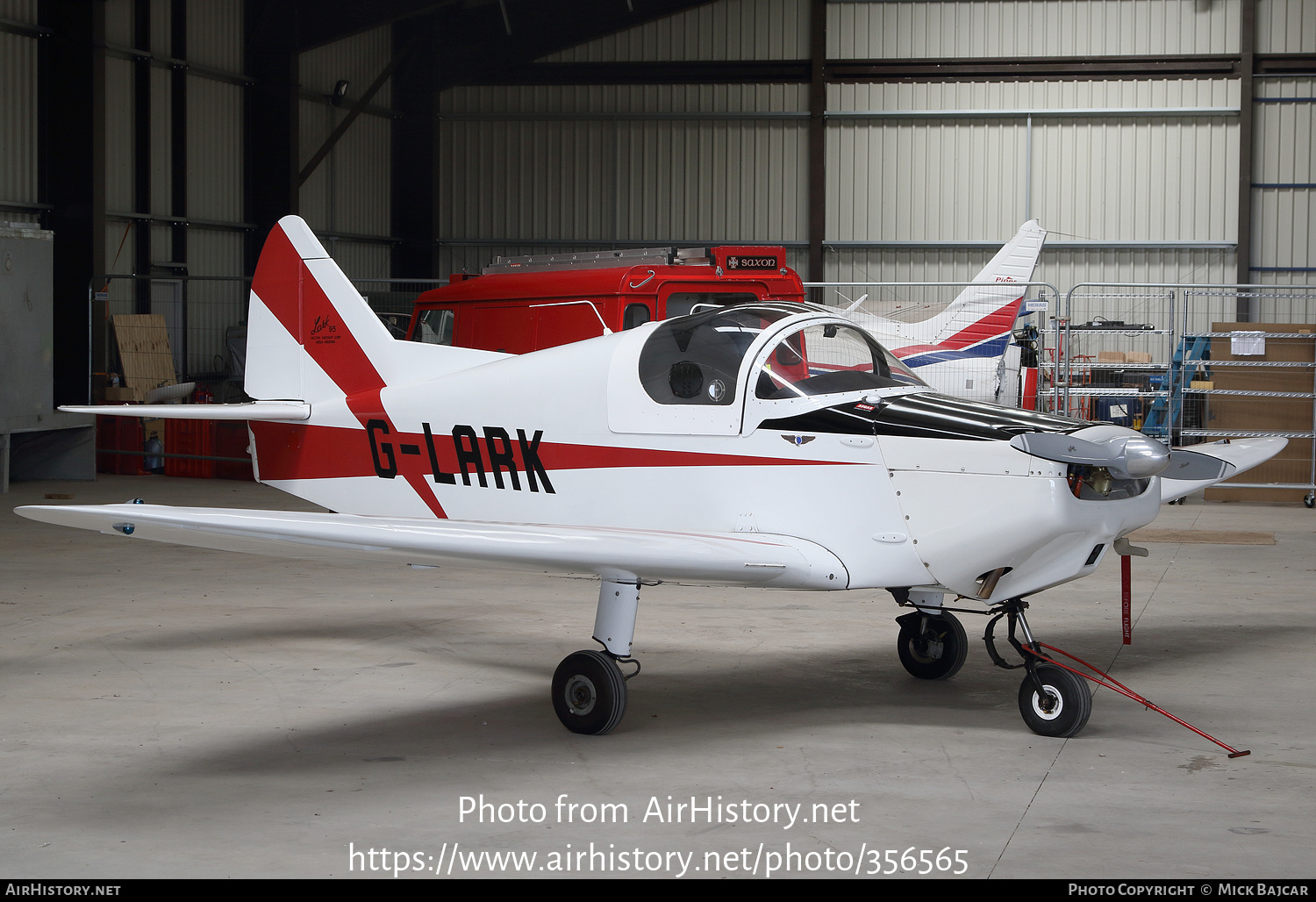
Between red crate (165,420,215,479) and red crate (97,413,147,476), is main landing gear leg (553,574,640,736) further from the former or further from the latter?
red crate (97,413,147,476)

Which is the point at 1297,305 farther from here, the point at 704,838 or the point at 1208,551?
the point at 704,838

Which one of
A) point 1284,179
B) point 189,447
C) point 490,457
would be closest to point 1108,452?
point 490,457

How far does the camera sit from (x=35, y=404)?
49.1 feet

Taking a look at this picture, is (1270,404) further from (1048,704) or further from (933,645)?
(1048,704)

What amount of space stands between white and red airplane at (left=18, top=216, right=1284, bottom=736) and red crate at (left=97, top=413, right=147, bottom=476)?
1175cm

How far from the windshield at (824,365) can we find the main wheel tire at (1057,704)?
135 cm

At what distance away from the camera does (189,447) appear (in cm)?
1703

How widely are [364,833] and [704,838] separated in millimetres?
1047

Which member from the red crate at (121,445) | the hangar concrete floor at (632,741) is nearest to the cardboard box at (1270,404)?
the hangar concrete floor at (632,741)

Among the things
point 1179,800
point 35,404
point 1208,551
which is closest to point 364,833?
point 1179,800

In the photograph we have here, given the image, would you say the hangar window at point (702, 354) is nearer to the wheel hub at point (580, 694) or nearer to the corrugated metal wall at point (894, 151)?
the wheel hub at point (580, 694)

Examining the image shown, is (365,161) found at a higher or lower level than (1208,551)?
higher

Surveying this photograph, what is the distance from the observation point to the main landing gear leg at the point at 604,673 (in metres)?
5.25

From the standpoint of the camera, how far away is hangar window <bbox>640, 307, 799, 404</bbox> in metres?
5.50
